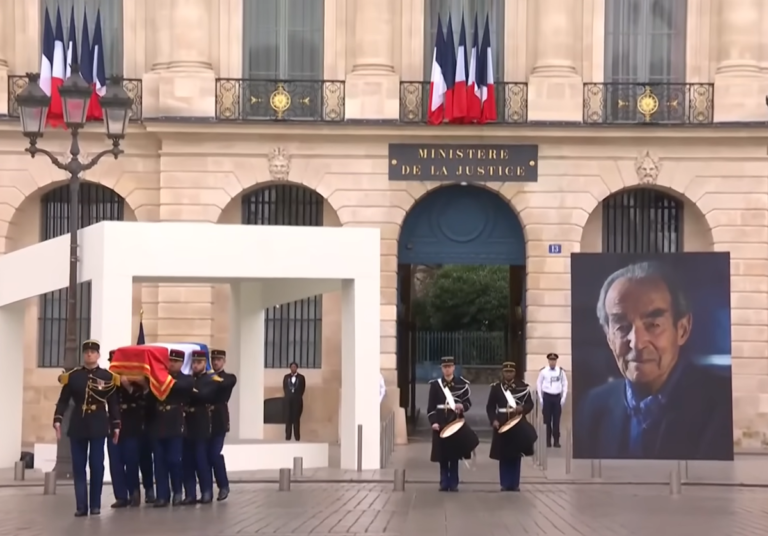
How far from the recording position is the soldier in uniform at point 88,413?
1503cm

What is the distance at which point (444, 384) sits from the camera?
18.5 meters

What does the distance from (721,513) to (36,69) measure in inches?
714

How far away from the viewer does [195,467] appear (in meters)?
16.4

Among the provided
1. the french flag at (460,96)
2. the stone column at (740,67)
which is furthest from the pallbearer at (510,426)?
the stone column at (740,67)

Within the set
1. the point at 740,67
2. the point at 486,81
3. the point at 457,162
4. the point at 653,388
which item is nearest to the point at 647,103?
the point at 740,67

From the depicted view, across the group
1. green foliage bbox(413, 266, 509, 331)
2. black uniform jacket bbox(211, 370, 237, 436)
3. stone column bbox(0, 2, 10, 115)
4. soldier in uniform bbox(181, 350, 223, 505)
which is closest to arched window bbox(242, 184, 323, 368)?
stone column bbox(0, 2, 10, 115)

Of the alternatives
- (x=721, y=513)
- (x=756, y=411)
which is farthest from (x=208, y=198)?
(x=721, y=513)

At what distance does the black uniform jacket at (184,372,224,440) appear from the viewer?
53.1 ft

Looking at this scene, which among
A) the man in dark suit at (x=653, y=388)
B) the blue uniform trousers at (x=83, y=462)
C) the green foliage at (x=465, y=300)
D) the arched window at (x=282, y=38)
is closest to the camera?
the blue uniform trousers at (x=83, y=462)

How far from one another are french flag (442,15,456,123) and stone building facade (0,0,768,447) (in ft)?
1.41

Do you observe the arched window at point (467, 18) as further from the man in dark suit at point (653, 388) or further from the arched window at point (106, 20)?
the man in dark suit at point (653, 388)

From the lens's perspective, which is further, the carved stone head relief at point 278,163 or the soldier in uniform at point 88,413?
the carved stone head relief at point 278,163

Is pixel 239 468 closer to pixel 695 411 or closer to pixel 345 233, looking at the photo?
pixel 345 233

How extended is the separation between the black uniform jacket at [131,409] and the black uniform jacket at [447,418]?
399 centimetres
